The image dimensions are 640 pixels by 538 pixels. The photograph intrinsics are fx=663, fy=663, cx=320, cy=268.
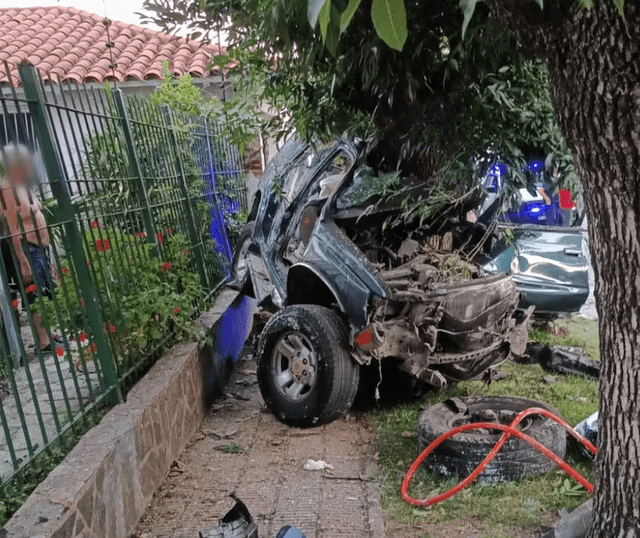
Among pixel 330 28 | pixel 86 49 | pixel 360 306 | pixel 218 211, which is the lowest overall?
pixel 360 306

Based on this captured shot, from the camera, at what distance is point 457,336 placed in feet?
16.5

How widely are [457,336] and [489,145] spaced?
1485mm

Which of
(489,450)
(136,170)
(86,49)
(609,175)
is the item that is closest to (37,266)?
(136,170)

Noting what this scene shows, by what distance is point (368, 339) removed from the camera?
4.79 meters

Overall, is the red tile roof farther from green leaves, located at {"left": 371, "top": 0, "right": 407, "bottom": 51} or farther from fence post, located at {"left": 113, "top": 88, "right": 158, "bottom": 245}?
green leaves, located at {"left": 371, "top": 0, "right": 407, "bottom": 51}

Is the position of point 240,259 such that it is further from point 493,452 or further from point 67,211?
point 493,452

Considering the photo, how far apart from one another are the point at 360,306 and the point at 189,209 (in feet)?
9.16

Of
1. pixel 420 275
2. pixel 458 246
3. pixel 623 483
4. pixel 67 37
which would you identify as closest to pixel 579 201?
pixel 458 246

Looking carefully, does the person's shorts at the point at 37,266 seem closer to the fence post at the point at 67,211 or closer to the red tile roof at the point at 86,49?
the fence post at the point at 67,211

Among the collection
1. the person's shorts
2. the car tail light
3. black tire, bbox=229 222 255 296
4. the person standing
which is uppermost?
the person standing

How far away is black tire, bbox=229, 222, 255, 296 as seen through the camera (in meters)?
6.99

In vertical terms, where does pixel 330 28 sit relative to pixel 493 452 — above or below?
above

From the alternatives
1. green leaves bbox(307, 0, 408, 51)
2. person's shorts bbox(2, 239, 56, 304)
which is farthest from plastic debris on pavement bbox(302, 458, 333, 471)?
green leaves bbox(307, 0, 408, 51)

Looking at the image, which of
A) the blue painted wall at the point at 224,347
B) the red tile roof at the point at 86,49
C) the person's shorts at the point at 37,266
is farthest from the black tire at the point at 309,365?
the red tile roof at the point at 86,49
